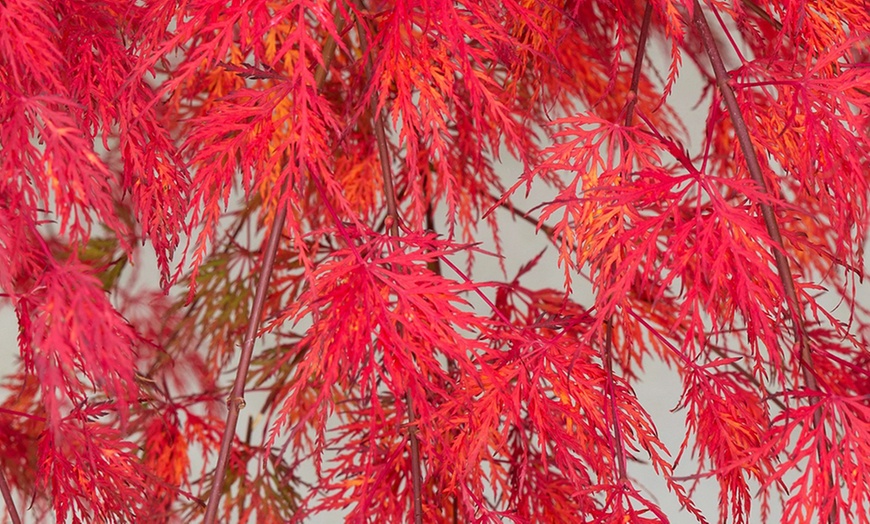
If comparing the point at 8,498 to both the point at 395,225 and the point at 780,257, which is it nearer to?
the point at 395,225

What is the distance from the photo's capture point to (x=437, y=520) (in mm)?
672

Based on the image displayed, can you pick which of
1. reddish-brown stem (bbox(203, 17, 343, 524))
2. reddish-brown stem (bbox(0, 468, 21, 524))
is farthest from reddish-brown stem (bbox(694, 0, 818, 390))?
reddish-brown stem (bbox(0, 468, 21, 524))

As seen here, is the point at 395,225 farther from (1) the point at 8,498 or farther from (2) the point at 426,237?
(1) the point at 8,498

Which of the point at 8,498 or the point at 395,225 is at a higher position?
the point at 395,225

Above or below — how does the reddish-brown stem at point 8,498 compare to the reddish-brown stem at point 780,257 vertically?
below

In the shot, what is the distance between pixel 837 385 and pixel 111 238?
0.79 m

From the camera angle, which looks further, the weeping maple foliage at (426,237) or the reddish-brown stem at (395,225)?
the reddish-brown stem at (395,225)

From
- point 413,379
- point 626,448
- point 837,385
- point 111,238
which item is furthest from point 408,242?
point 111,238

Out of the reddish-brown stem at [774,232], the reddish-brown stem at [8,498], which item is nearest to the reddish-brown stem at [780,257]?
the reddish-brown stem at [774,232]

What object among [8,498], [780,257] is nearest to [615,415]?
[780,257]

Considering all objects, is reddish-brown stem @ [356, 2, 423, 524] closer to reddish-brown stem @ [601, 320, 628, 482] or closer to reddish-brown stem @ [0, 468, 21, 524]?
reddish-brown stem @ [601, 320, 628, 482]

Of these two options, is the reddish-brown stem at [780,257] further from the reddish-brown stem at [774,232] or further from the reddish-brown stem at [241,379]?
the reddish-brown stem at [241,379]

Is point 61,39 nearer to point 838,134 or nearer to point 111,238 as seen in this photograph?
point 838,134

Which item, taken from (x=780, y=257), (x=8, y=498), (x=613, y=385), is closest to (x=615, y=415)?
(x=613, y=385)
